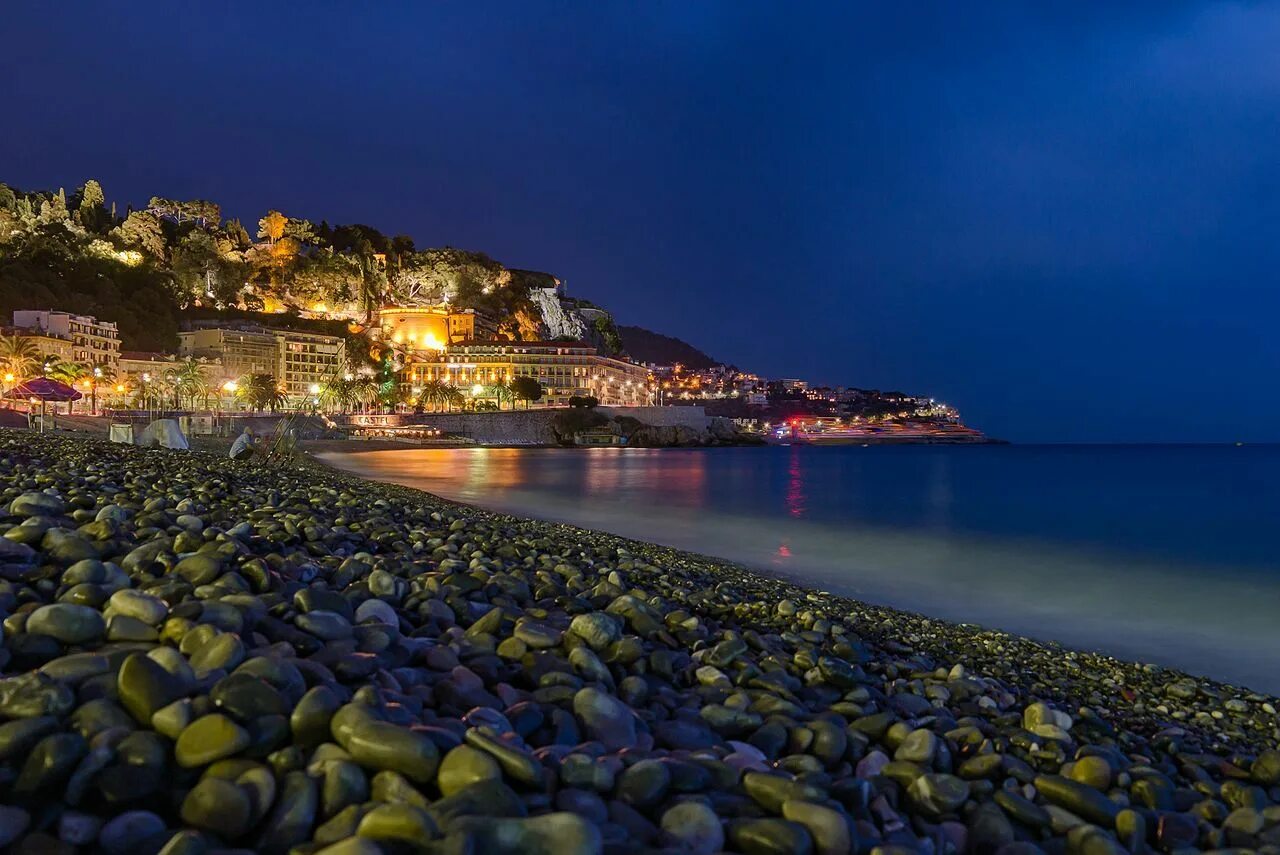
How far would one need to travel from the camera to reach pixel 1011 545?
64.5 feet

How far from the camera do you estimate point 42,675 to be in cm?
252

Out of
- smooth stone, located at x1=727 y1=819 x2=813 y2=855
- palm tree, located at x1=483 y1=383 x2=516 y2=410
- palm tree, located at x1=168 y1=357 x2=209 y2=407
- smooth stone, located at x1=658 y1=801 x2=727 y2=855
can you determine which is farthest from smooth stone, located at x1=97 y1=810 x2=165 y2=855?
palm tree, located at x1=483 y1=383 x2=516 y2=410

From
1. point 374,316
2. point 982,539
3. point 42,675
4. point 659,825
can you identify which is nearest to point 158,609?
point 42,675

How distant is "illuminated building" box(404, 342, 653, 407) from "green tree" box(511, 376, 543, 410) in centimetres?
558

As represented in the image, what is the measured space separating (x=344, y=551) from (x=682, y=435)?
122314mm

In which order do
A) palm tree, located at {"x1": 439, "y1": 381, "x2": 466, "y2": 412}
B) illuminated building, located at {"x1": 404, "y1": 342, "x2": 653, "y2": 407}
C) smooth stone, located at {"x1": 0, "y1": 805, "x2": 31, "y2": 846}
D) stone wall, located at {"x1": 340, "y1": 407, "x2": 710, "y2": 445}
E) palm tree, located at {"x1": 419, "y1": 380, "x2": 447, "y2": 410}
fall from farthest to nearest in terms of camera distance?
illuminated building, located at {"x1": 404, "y1": 342, "x2": 653, "y2": 407} < palm tree, located at {"x1": 439, "y1": 381, "x2": 466, "y2": 412} < palm tree, located at {"x1": 419, "y1": 380, "x2": 447, "y2": 410} < stone wall, located at {"x1": 340, "y1": 407, "x2": 710, "y2": 445} < smooth stone, located at {"x1": 0, "y1": 805, "x2": 31, "y2": 846}

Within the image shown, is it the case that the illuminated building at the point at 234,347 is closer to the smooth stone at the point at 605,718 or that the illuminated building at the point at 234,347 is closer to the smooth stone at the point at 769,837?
the smooth stone at the point at 605,718

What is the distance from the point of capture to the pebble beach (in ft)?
7.02

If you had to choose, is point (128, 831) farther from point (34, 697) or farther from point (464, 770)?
point (464, 770)

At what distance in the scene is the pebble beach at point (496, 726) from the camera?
2141 mm

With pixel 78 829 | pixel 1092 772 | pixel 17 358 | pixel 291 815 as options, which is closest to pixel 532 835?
pixel 291 815

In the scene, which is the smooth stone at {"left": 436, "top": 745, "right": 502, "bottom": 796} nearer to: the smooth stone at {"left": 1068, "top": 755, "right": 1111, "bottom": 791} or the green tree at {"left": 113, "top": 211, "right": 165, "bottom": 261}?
the smooth stone at {"left": 1068, "top": 755, "right": 1111, "bottom": 791}

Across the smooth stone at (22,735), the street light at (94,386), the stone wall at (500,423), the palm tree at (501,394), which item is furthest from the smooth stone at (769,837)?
the palm tree at (501,394)

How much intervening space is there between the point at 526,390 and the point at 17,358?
68.2m
